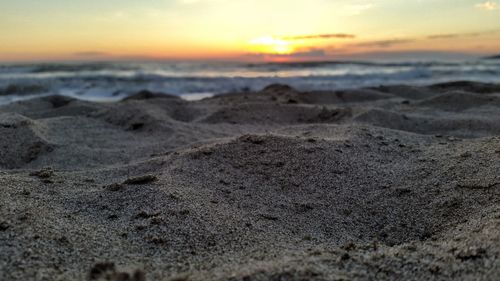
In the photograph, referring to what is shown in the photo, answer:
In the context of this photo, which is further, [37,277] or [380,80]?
[380,80]

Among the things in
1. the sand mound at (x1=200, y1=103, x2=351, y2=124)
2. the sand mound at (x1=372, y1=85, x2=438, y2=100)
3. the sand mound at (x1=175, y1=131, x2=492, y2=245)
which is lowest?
the sand mound at (x1=175, y1=131, x2=492, y2=245)

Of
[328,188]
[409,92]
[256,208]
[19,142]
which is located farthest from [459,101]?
[19,142]

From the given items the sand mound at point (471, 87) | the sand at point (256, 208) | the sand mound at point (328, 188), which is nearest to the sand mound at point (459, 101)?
the sand mound at point (471, 87)

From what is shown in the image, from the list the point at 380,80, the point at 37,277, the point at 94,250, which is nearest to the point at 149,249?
the point at 94,250

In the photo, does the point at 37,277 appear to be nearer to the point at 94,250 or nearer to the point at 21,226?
the point at 94,250

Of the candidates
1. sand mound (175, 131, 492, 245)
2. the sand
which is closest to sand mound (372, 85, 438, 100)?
the sand

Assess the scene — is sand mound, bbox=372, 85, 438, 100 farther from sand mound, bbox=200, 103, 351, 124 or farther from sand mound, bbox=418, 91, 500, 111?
sand mound, bbox=200, 103, 351, 124
